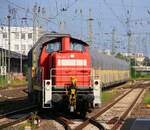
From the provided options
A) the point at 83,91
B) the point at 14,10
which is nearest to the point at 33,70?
the point at 83,91

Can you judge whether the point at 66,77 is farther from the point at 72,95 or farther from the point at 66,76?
the point at 72,95

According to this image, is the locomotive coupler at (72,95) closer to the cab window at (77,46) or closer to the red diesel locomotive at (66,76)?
the red diesel locomotive at (66,76)

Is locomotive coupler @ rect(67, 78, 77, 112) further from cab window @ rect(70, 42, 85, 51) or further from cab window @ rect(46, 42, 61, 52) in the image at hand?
cab window @ rect(46, 42, 61, 52)

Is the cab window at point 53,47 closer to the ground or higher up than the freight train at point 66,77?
higher up

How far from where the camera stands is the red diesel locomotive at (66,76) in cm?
1736

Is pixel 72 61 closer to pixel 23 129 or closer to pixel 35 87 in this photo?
pixel 35 87

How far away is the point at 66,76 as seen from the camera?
18.0m

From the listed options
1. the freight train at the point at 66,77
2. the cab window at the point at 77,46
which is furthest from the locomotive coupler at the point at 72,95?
the cab window at the point at 77,46

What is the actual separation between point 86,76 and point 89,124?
243cm

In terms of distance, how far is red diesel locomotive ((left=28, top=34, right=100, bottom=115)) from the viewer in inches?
683

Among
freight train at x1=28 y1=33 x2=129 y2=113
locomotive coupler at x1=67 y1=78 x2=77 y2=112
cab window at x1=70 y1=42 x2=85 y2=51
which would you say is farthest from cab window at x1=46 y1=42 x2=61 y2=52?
locomotive coupler at x1=67 y1=78 x2=77 y2=112

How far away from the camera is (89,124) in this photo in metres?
16.2

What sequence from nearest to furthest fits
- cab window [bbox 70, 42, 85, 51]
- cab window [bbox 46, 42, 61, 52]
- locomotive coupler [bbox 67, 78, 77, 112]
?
locomotive coupler [bbox 67, 78, 77, 112] < cab window [bbox 70, 42, 85, 51] < cab window [bbox 46, 42, 61, 52]

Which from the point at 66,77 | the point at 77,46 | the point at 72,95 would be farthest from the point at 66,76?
the point at 77,46
